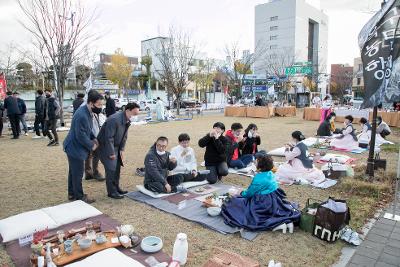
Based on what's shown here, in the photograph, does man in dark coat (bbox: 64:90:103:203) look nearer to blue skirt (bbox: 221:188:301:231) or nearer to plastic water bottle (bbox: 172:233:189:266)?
plastic water bottle (bbox: 172:233:189:266)

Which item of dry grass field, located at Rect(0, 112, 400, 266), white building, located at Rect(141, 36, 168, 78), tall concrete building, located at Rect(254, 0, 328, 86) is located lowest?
dry grass field, located at Rect(0, 112, 400, 266)

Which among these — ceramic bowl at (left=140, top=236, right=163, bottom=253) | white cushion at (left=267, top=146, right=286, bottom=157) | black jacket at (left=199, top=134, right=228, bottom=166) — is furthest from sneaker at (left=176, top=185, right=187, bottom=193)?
white cushion at (left=267, top=146, right=286, bottom=157)

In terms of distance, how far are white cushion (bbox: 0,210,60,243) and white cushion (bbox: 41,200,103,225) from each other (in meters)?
0.09

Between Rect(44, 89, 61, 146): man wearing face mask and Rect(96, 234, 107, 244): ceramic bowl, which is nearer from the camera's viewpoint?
Rect(96, 234, 107, 244): ceramic bowl

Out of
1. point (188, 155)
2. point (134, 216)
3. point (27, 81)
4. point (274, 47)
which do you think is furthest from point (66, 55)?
point (274, 47)

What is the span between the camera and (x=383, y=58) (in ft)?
16.0

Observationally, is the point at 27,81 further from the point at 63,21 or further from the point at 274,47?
the point at 274,47

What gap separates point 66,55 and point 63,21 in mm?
1529

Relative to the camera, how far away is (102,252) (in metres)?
3.15

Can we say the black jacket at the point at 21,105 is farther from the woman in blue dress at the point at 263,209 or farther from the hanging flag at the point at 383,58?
the hanging flag at the point at 383,58

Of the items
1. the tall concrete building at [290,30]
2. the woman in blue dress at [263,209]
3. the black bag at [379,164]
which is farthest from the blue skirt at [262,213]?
the tall concrete building at [290,30]

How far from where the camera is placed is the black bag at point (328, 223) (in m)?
3.64

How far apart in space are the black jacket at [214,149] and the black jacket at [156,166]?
0.99m

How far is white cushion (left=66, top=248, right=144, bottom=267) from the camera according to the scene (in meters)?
2.93
